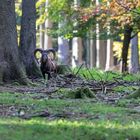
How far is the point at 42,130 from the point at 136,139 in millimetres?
1477

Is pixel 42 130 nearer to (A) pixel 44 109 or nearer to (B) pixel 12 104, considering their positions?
(A) pixel 44 109

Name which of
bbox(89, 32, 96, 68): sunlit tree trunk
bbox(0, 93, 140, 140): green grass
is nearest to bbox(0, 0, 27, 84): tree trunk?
bbox(0, 93, 140, 140): green grass

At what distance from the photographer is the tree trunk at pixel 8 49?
16266 millimetres

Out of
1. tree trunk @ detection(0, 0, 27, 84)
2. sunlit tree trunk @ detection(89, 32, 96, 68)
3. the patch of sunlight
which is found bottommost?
sunlit tree trunk @ detection(89, 32, 96, 68)

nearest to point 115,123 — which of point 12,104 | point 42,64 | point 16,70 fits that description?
point 12,104

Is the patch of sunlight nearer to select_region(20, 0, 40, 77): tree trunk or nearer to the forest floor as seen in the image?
Answer: the forest floor

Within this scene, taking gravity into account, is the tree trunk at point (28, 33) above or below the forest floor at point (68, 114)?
above

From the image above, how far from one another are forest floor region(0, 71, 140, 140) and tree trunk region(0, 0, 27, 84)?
0.73 m

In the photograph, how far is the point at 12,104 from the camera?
38.7 feet

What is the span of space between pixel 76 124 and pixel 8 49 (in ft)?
24.7

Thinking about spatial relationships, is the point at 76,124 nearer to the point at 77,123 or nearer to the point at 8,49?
the point at 77,123

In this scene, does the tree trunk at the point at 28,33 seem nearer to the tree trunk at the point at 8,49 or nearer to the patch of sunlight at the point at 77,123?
the tree trunk at the point at 8,49

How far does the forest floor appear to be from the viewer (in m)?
8.70

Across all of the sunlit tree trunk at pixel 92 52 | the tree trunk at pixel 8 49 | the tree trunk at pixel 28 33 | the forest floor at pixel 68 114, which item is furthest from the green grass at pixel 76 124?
the sunlit tree trunk at pixel 92 52
